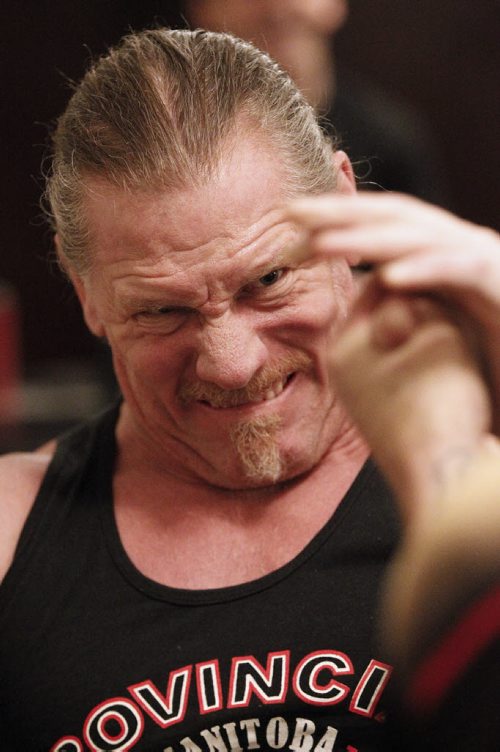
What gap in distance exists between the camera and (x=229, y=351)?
1.22m

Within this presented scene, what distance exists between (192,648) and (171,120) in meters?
0.61

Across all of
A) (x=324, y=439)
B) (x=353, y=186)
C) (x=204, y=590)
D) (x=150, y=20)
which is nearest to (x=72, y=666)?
(x=204, y=590)

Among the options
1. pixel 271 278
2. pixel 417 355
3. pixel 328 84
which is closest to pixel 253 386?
pixel 271 278

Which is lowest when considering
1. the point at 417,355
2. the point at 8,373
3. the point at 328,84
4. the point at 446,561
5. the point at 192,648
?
the point at 192,648

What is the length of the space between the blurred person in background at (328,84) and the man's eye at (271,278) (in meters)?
1.22

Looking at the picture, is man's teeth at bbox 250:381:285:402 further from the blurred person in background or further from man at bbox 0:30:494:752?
the blurred person in background

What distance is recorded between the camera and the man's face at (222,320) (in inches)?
47.1

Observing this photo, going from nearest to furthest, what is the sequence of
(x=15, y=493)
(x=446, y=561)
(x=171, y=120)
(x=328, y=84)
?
(x=446, y=561) < (x=171, y=120) < (x=15, y=493) < (x=328, y=84)

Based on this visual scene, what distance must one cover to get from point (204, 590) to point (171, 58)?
0.64 m

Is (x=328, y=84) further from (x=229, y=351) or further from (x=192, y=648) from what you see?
(x=192, y=648)

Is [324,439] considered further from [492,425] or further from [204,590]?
[492,425]

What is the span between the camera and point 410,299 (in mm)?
900

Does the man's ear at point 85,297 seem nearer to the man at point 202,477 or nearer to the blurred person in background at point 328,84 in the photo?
the man at point 202,477

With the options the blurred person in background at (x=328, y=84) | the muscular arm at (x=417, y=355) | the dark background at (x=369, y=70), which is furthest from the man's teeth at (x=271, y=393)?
the dark background at (x=369, y=70)
